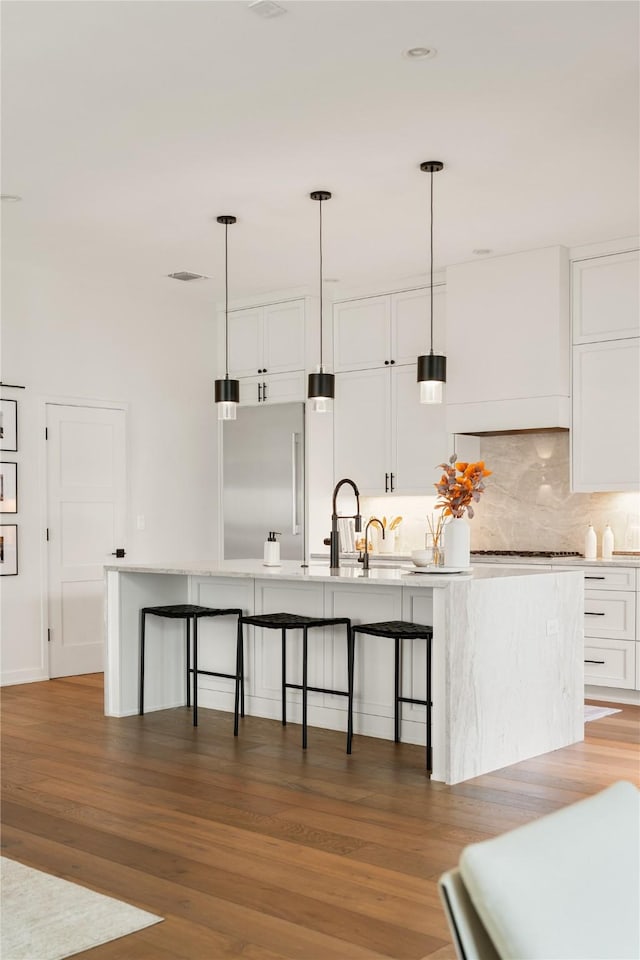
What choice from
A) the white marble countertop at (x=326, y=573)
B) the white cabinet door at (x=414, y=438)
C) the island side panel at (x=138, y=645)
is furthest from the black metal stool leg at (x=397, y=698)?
the white cabinet door at (x=414, y=438)

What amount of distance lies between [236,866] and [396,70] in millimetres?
2990

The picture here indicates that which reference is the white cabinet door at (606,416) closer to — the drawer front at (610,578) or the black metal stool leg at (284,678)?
the drawer front at (610,578)

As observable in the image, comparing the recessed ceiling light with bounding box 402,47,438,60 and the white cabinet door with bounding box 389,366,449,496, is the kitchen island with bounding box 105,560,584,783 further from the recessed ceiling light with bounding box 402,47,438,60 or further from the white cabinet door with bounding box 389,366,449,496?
the recessed ceiling light with bounding box 402,47,438,60

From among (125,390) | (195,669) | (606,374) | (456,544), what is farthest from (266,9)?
(125,390)

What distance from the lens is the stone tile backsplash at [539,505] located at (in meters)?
6.56

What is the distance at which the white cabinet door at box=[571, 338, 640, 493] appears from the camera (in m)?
6.12

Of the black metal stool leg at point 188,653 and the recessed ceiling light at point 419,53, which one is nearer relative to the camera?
the recessed ceiling light at point 419,53

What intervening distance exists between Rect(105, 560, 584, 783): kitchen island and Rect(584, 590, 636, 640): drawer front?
1106mm

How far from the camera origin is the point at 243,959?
2453 mm

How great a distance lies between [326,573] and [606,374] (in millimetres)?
2521

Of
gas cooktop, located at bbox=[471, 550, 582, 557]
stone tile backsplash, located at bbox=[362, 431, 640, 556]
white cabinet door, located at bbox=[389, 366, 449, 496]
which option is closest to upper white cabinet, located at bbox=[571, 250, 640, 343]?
stone tile backsplash, located at bbox=[362, 431, 640, 556]

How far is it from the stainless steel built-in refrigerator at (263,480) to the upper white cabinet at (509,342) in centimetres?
139

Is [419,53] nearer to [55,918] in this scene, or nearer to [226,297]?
[55,918]

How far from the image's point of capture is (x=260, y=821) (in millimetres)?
3572
